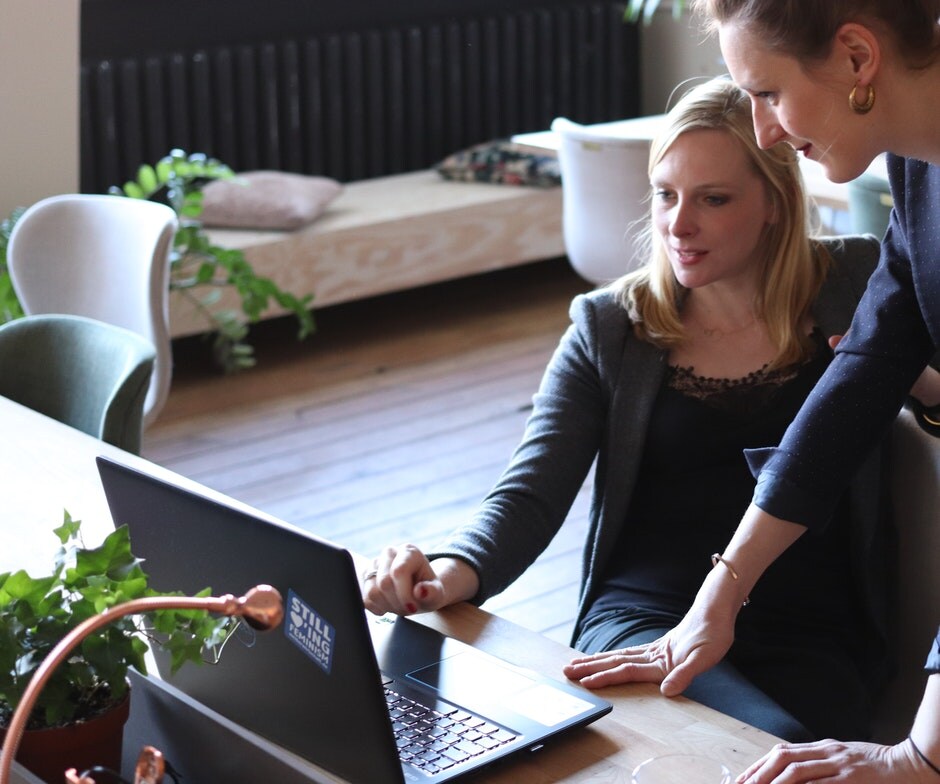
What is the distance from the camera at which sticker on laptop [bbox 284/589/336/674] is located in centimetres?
101

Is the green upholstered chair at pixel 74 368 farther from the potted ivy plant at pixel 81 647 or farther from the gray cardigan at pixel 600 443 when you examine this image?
the potted ivy plant at pixel 81 647

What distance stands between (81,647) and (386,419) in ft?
10.3

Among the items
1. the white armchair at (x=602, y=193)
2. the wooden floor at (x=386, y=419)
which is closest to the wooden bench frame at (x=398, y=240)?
the wooden floor at (x=386, y=419)

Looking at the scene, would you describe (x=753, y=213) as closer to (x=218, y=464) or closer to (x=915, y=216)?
(x=915, y=216)

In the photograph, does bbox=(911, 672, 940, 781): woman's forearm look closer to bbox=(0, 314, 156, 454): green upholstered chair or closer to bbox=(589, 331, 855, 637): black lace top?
bbox=(589, 331, 855, 637): black lace top

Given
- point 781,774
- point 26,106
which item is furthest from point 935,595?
point 26,106

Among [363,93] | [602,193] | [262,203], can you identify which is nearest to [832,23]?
[602,193]

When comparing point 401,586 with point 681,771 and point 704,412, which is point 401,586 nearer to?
point 681,771

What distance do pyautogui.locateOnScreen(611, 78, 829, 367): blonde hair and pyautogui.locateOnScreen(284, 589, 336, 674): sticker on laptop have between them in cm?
84

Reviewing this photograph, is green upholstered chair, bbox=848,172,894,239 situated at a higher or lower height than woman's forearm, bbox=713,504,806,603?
higher

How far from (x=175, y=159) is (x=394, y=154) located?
1.51m

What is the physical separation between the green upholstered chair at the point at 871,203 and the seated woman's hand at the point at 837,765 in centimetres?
183

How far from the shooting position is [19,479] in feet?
5.76

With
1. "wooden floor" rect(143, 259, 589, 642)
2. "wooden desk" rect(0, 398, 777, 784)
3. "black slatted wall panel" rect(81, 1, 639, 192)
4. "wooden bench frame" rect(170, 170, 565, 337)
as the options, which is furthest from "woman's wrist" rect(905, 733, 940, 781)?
"black slatted wall panel" rect(81, 1, 639, 192)
